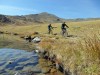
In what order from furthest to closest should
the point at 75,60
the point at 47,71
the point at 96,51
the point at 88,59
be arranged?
the point at 47,71
the point at 75,60
the point at 88,59
the point at 96,51

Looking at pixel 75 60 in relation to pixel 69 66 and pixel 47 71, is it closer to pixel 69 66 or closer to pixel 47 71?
pixel 69 66

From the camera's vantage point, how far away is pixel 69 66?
13922mm

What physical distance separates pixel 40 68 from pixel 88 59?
7.60 m

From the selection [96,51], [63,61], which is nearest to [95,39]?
[96,51]

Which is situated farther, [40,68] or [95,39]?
[40,68]

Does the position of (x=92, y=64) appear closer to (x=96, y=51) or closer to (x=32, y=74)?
(x=96, y=51)

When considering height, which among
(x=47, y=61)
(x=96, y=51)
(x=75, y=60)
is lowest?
(x=47, y=61)

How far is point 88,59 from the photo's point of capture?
38.0 ft

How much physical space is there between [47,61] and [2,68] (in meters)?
4.66

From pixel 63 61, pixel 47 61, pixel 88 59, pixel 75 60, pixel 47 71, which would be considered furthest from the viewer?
pixel 47 61

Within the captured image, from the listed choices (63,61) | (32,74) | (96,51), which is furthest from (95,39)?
(32,74)

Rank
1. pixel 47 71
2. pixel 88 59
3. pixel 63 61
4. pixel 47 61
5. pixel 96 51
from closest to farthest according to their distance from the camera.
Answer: pixel 96 51
pixel 88 59
pixel 63 61
pixel 47 71
pixel 47 61

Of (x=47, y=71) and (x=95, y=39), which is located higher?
(x=95, y=39)

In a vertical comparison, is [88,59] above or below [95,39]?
below
